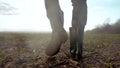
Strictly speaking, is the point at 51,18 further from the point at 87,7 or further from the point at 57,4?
the point at 87,7

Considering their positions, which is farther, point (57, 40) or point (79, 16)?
point (57, 40)

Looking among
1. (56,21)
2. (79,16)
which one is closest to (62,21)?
(56,21)

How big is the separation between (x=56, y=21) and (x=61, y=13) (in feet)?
0.61

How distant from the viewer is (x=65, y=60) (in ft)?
17.4

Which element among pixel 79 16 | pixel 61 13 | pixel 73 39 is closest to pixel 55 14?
pixel 61 13

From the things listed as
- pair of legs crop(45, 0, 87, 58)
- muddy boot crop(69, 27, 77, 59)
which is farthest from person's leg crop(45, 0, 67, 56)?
muddy boot crop(69, 27, 77, 59)

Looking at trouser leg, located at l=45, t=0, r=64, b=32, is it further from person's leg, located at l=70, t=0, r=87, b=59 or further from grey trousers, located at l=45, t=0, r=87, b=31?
person's leg, located at l=70, t=0, r=87, b=59

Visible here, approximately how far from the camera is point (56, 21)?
16.0 ft

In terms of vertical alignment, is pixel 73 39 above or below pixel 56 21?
below

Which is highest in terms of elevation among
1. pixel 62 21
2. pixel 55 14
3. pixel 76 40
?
pixel 55 14

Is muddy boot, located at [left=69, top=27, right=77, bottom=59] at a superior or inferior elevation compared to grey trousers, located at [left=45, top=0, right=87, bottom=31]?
inferior

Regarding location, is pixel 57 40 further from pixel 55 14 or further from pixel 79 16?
pixel 79 16

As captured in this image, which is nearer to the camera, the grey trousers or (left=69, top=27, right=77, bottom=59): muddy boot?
the grey trousers

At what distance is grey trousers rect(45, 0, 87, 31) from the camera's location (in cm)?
484
